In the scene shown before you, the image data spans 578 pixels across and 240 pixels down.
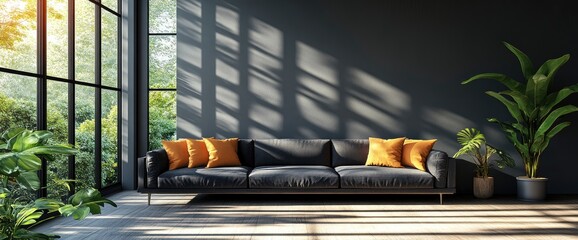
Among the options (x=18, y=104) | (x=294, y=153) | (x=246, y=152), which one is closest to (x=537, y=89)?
(x=294, y=153)

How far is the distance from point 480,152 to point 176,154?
3.79m

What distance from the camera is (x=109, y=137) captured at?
644 centimetres

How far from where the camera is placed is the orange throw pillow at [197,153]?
6051 mm

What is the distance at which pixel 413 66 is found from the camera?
6648 millimetres

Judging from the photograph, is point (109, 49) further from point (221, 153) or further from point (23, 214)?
point (23, 214)

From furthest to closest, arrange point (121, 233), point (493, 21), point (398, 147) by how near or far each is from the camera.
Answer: point (493, 21) < point (398, 147) < point (121, 233)

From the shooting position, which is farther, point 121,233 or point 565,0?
point 565,0

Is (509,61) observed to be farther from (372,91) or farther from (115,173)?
(115,173)

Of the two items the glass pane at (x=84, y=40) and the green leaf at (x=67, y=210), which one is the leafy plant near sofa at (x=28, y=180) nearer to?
the green leaf at (x=67, y=210)

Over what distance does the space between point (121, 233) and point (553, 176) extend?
17.2 ft

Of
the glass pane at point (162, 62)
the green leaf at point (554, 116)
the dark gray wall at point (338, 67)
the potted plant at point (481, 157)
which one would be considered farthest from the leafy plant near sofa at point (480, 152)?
the glass pane at point (162, 62)

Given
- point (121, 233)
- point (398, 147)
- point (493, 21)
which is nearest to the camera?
point (121, 233)

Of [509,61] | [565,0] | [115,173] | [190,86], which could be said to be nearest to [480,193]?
[509,61]

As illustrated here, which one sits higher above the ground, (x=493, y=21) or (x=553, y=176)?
(x=493, y=21)
